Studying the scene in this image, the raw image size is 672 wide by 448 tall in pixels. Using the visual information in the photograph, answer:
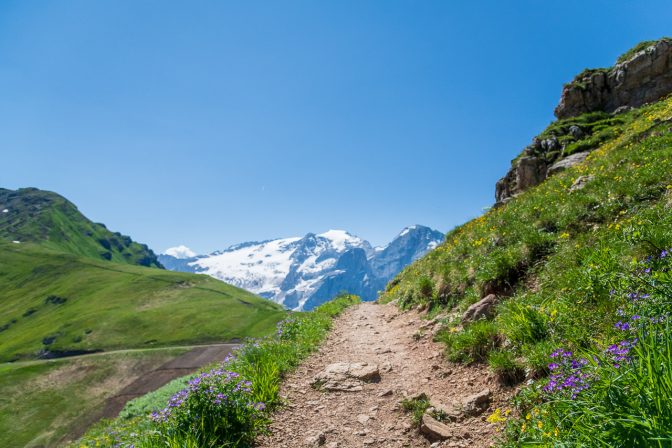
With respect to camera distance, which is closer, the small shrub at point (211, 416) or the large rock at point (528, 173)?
the small shrub at point (211, 416)

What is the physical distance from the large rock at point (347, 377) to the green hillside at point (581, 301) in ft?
7.52

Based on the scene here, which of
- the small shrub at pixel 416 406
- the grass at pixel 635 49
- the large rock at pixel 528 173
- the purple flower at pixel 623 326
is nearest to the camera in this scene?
the purple flower at pixel 623 326

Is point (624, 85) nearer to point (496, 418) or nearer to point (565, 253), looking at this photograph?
point (565, 253)

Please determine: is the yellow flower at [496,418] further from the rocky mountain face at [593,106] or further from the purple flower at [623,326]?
the rocky mountain face at [593,106]

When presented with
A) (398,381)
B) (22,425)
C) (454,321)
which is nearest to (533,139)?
(454,321)

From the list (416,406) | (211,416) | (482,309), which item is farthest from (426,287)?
(211,416)

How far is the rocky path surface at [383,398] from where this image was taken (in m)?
6.73

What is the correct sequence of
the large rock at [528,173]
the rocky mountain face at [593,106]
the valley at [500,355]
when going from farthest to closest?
the rocky mountain face at [593,106], the large rock at [528,173], the valley at [500,355]

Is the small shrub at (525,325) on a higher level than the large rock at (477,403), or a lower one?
higher

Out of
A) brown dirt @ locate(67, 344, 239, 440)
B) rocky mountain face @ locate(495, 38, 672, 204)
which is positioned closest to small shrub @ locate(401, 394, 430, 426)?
rocky mountain face @ locate(495, 38, 672, 204)

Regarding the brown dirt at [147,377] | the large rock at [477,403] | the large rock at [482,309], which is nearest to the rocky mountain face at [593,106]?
the large rock at [482,309]

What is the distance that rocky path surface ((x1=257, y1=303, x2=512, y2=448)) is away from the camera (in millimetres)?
6730

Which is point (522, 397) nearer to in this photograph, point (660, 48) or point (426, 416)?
point (426, 416)

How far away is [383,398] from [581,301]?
15.7ft
